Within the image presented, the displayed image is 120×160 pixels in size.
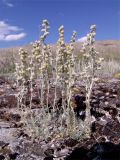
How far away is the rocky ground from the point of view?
5.71 m

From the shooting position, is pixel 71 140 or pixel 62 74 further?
pixel 62 74

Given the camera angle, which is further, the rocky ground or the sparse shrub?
the sparse shrub

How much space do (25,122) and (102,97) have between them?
2.47m

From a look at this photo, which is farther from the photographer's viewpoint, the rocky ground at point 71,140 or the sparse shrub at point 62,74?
the sparse shrub at point 62,74

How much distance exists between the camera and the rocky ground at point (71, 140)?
225 inches

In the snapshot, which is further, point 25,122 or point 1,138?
point 25,122

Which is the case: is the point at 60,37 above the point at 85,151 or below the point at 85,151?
above

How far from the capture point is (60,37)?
719 cm

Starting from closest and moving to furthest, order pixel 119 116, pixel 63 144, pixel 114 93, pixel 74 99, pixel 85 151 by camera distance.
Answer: pixel 85 151 → pixel 63 144 → pixel 119 116 → pixel 74 99 → pixel 114 93

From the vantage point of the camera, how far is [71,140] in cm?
648

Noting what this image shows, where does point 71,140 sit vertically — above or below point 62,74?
below

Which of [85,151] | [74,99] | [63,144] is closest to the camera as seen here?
[85,151]

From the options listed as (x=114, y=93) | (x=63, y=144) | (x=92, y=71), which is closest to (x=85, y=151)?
(x=63, y=144)

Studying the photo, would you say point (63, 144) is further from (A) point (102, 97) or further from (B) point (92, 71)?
(A) point (102, 97)
